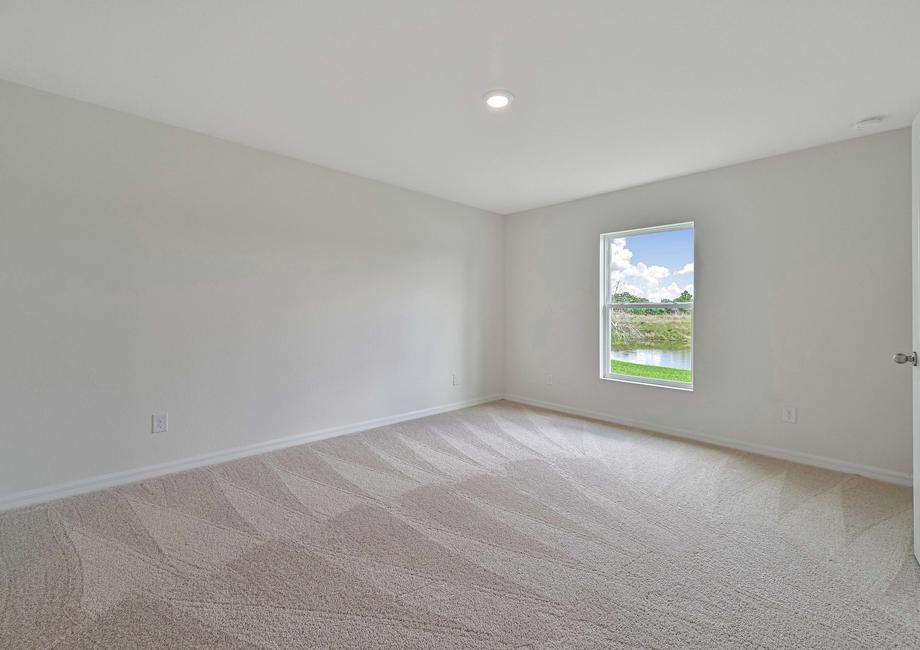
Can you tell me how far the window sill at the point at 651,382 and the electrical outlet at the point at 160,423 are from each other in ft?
12.5

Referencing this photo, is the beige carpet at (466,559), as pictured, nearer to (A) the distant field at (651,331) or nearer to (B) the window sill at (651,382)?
(B) the window sill at (651,382)

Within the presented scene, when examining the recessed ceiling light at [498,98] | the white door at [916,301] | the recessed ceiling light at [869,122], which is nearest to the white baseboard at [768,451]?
the white door at [916,301]

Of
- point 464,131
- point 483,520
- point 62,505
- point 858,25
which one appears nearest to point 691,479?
point 483,520

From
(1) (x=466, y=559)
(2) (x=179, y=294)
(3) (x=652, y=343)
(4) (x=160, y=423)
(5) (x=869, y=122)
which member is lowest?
(1) (x=466, y=559)

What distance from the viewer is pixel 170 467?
286 cm

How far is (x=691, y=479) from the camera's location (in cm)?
289

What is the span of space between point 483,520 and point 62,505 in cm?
236

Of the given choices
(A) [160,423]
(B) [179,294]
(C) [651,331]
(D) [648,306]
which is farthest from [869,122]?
(A) [160,423]

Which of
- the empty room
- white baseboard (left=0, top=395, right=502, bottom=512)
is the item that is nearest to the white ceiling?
the empty room

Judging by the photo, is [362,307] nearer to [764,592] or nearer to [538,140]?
[538,140]

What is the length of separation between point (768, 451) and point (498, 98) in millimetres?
3338

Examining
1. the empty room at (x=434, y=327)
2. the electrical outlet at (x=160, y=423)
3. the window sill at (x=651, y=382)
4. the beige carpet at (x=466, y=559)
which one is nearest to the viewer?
the beige carpet at (x=466, y=559)

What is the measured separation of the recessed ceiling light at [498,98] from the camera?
238 centimetres

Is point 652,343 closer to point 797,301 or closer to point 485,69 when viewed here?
point 797,301
